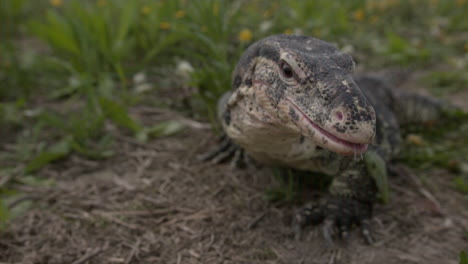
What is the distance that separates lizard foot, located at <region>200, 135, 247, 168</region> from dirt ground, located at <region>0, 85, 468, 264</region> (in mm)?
80

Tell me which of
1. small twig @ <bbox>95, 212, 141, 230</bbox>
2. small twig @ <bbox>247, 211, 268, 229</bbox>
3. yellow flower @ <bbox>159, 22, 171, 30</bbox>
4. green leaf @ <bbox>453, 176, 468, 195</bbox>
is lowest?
small twig @ <bbox>95, 212, 141, 230</bbox>

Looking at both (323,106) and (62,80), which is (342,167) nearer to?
(323,106)

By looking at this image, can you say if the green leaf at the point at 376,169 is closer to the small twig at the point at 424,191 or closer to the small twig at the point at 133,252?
the small twig at the point at 424,191

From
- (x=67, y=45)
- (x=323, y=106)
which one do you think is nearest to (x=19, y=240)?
(x=323, y=106)

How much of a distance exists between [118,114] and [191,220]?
54.3 inches

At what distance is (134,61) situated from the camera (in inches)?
199

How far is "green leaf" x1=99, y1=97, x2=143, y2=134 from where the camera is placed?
3.70 metres

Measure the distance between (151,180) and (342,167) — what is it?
1.51 meters

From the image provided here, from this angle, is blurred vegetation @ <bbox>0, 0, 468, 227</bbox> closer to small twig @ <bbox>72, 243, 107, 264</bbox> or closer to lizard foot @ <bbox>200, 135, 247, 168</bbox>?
lizard foot @ <bbox>200, 135, 247, 168</bbox>

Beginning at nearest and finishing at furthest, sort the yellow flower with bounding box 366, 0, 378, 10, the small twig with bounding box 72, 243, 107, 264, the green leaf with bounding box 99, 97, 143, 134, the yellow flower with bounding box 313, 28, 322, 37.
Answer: the small twig with bounding box 72, 243, 107, 264 → the green leaf with bounding box 99, 97, 143, 134 → the yellow flower with bounding box 313, 28, 322, 37 → the yellow flower with bounding box 366, 0, 378, 10

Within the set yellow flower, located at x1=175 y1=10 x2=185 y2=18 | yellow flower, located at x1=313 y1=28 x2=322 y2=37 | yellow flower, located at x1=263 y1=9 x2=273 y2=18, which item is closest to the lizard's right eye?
yellow flower, located at x1=175 y1=10 x2=185 y2=18

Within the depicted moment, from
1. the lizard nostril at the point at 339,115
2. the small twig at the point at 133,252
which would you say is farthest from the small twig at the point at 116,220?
the lizard nostril at the point at 339,115

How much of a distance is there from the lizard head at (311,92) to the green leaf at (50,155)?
1.81 metres

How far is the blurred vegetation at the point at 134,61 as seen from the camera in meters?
3.71
